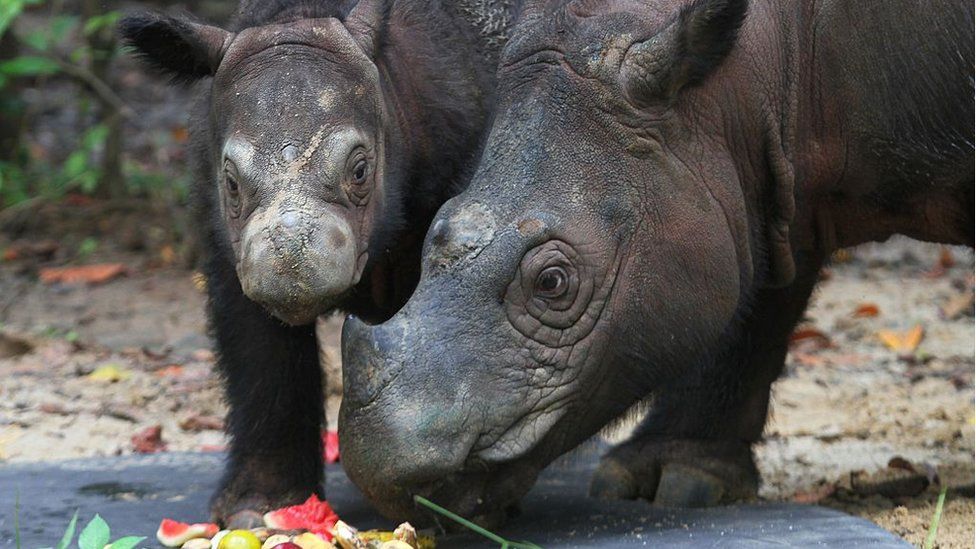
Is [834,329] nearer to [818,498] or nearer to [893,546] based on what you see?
[818,498]

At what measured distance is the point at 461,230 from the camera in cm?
393

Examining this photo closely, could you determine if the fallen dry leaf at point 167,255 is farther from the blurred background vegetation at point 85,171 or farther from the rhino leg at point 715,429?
the rhino leg at point 715,429

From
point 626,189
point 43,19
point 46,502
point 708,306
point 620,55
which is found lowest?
point 46,502

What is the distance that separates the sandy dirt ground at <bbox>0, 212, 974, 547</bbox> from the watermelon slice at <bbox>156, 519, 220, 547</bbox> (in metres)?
1.07

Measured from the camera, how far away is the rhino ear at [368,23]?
4.41 m

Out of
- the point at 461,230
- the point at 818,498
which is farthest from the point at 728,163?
the point at 818,498

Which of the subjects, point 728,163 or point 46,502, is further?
point 46,502

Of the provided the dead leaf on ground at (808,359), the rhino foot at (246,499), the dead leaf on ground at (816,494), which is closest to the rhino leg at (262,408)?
the rhino foot at (246,499)

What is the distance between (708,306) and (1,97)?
6735 mm

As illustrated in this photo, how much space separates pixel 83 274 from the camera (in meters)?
8.77

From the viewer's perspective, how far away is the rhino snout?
147 inches

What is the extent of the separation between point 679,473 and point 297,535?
1.39 m

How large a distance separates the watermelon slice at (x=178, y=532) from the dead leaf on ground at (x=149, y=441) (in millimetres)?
1592

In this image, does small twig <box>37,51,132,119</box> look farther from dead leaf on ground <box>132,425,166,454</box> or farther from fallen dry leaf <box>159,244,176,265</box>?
dead leaf on ground <box>132,425,166,454</box>
